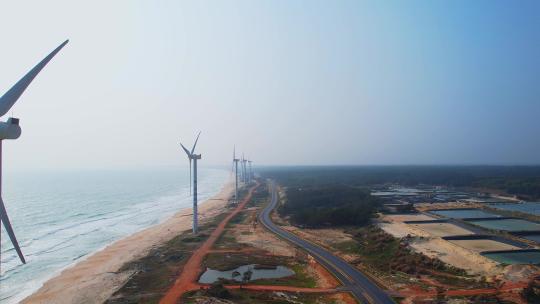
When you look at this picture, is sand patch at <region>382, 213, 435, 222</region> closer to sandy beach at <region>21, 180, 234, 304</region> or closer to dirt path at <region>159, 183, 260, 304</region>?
dirt path at <region>159, 183, 260, 304</region>

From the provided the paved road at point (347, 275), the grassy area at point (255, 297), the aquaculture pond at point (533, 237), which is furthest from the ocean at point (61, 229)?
the aquaculture pond at point (533, 237)

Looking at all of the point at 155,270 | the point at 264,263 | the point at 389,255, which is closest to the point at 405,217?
the point at 389,255

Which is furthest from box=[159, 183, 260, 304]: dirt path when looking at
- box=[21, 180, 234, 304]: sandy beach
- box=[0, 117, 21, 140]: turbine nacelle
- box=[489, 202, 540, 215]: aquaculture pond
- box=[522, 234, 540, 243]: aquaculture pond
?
box=[489, 202, 540, 215]: aquaculture pond

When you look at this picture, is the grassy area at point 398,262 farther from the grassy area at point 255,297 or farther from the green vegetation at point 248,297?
the green vegetation at point 248,297

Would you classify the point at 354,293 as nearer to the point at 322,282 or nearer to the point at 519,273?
the point at 322,282

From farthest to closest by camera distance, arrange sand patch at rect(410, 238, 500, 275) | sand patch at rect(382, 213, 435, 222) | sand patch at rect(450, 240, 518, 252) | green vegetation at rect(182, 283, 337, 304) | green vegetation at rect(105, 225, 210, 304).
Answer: sand patch at rect(382, 213, 435, 222), sand patch at rect(450, 240, 518, 252), sand patch at rect(410, 238, 500, 275), green vegetation at rect(105, 225, 210, 304), green vegetation at rect(182, 283, 337, 304)

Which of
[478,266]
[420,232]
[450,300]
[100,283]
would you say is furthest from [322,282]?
[420,232]
